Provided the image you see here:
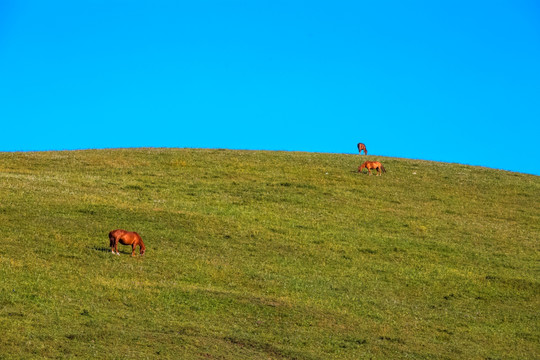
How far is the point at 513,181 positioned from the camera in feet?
203

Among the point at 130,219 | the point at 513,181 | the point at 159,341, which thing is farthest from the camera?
the point at 513,181

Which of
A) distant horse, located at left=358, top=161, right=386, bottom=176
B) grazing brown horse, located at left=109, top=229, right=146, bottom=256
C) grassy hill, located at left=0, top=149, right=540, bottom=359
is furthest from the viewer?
distant horse, located at left=358, top=161, right=386, bottom=176

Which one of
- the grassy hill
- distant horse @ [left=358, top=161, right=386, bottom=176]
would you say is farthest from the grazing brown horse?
distant horse @ [left=358, top=161, right=386, bottom=176]

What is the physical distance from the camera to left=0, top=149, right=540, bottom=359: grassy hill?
22.8 metres

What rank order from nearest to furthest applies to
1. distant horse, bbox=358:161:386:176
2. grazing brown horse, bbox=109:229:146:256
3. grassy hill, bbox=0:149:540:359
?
grassy hill, bbox=0:149:540:359 < grazing brown horse, bbox=109:229:146:256 < distant horse, bbox=358:161:386:176

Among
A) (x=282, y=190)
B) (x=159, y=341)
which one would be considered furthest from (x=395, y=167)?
(x=159, y=341)

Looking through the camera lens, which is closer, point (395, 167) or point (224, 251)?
point (224, 251)

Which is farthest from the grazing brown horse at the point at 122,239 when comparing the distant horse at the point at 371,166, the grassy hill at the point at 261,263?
the distant horse at the point at 371,166

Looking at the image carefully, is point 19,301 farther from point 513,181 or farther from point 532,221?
point 513,181

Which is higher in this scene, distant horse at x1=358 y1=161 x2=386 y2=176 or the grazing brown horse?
distant horse at x1=358 y1=161 x2=386 y2=176

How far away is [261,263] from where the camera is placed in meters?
33.1

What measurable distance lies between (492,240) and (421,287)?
11.8 metres

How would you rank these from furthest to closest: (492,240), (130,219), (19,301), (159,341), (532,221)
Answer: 1. (532,221)
2. (492,240)
3. (130,219)
4. (19,301)
5. (159,341)

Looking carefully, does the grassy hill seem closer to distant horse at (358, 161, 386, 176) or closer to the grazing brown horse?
the grazing brown horse
